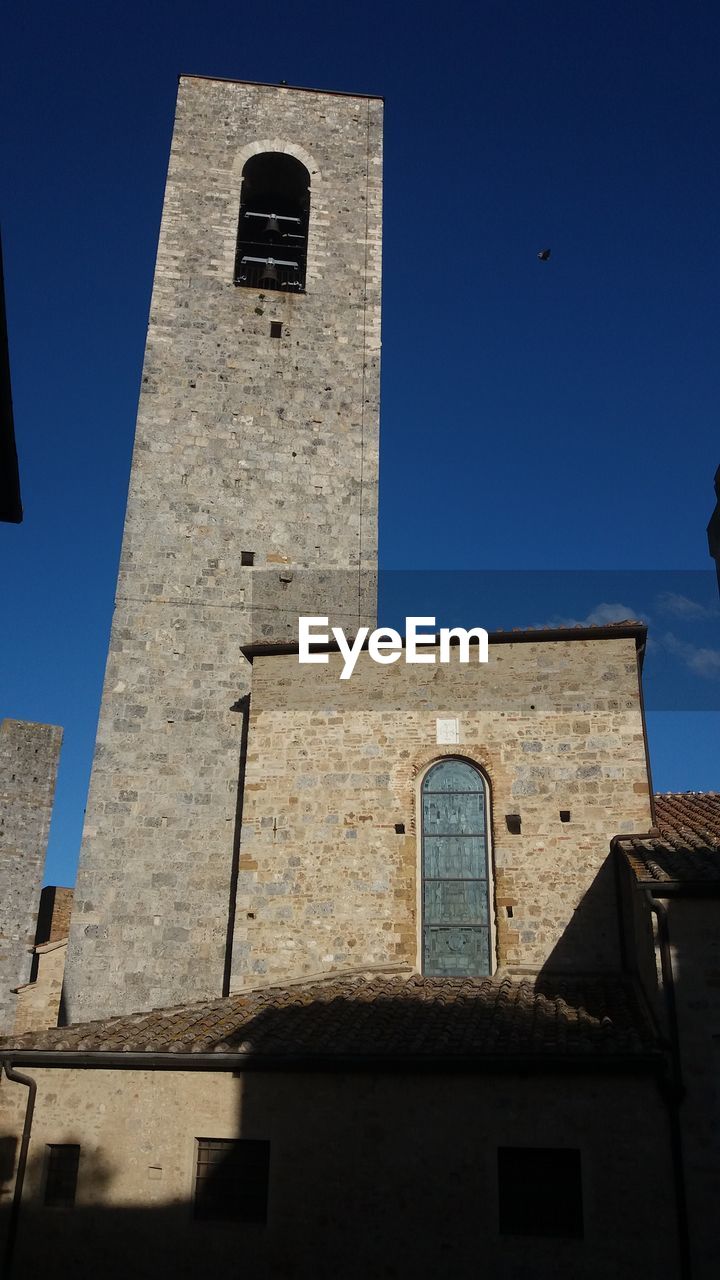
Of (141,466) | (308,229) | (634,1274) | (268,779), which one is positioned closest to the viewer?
(634,1274)

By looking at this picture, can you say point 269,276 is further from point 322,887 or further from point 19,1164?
point 19,1164

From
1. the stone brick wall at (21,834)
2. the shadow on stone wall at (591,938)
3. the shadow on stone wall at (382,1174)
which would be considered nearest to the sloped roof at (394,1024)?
the shadow on stone wall at (382,1174)

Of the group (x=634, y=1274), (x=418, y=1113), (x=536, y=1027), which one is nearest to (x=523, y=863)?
(x=536, y=1027)

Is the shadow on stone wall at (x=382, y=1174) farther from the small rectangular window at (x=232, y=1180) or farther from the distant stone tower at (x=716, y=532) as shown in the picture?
the distant stone tower at (x=716, y=532)

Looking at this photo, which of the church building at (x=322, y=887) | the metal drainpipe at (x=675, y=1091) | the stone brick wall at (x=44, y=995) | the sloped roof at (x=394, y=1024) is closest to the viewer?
the metal drainpipe at (x=675, y=1091)

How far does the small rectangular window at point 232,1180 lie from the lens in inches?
326

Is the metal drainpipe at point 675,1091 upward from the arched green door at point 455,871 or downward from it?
downward

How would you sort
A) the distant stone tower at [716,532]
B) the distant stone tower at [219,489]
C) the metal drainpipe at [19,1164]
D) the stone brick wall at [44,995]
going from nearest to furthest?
the distant stone tower at [716,532] < the metal drainpipe at [19,1164] < the distant stone tower at [219,489] < the stone brick wall at [44,995]

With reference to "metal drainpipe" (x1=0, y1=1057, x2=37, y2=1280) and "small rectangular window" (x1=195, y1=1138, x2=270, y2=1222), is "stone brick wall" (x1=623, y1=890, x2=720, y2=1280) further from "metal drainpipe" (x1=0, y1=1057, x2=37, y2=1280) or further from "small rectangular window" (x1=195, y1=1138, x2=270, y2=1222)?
"metal drainpipe" (x1=0, y1=1057, x2=37, y2=1280)

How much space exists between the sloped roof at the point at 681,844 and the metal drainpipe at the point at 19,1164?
224 inches

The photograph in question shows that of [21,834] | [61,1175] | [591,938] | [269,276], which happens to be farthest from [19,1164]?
[269,276]

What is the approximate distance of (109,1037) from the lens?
9164 millimetres

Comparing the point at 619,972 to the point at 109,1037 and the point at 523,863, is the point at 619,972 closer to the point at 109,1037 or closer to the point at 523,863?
the point at 523,863

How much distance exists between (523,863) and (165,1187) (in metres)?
4.78
